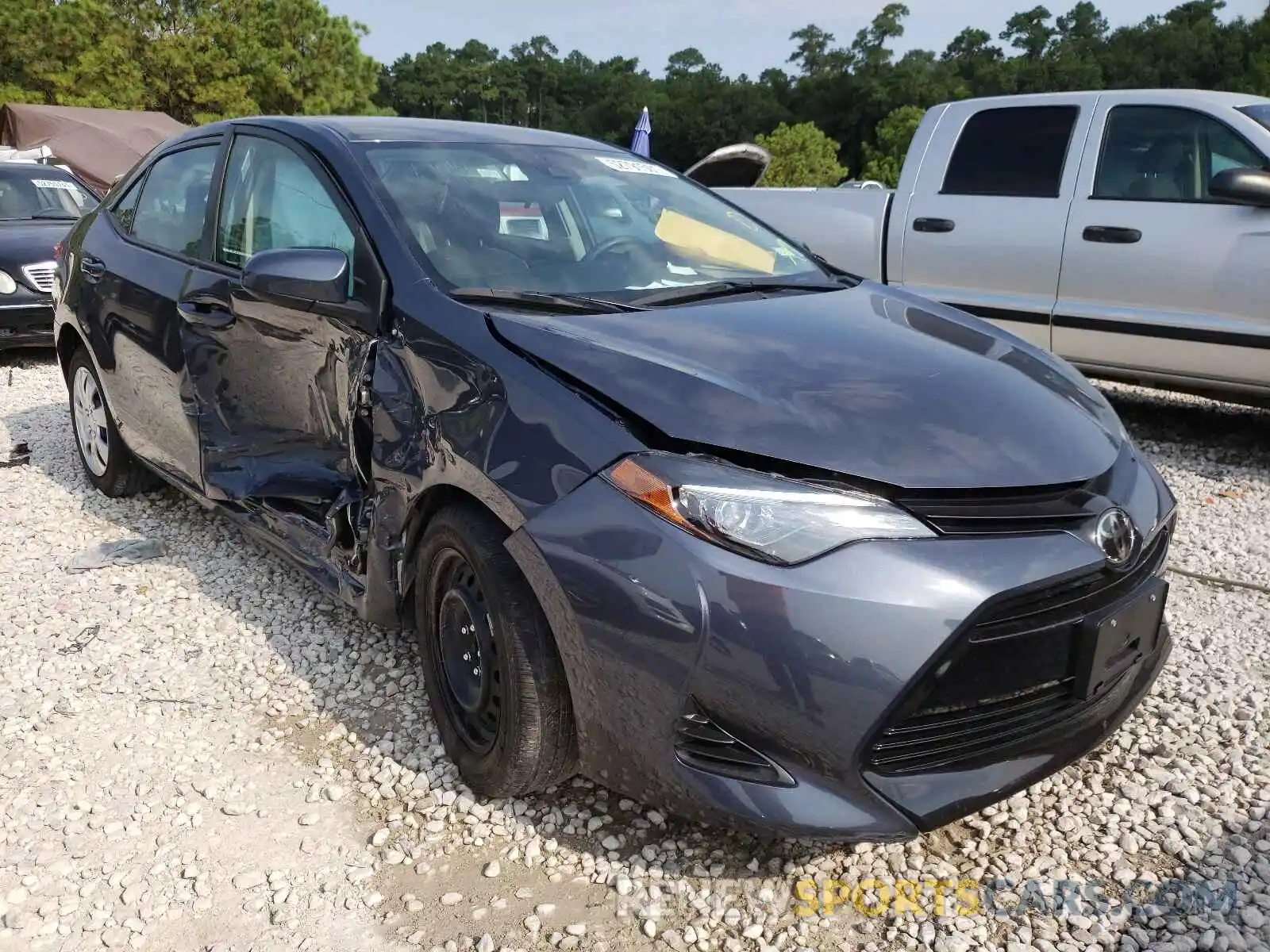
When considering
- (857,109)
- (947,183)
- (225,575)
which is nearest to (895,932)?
(225,575)

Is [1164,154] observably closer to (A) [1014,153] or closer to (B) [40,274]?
(A) [1014,153]

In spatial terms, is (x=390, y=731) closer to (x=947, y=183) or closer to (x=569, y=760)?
(x=569, y=760)

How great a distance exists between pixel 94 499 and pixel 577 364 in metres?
3.50

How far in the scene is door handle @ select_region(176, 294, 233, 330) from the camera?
3.21 meters

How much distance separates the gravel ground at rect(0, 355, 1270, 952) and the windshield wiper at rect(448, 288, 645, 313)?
3.88 ft

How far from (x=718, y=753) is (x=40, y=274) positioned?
7.95 meters

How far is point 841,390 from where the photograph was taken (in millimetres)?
2129

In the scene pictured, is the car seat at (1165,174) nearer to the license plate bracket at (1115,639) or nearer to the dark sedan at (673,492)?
the dark sedan at (673,492)

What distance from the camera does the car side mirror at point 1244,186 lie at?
4.66m

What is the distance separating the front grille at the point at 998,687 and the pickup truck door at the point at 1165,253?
3595mm

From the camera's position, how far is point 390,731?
9.11 feet

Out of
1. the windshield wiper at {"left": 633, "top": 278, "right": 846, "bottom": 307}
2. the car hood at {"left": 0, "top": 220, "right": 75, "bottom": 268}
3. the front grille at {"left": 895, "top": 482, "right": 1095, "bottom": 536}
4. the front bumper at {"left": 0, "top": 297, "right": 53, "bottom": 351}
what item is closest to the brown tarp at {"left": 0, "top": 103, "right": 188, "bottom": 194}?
the car hood at {"left": 0, "top": 220, "right": 75, "bottom": 268}

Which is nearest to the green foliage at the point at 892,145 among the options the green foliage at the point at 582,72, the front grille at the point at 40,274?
the green foliage at the point at 582,72

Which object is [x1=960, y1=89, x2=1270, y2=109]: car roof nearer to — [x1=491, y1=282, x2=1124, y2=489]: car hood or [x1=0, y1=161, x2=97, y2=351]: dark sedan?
[x1=491, y1=282, x2=1124, y2=489]: car hood
